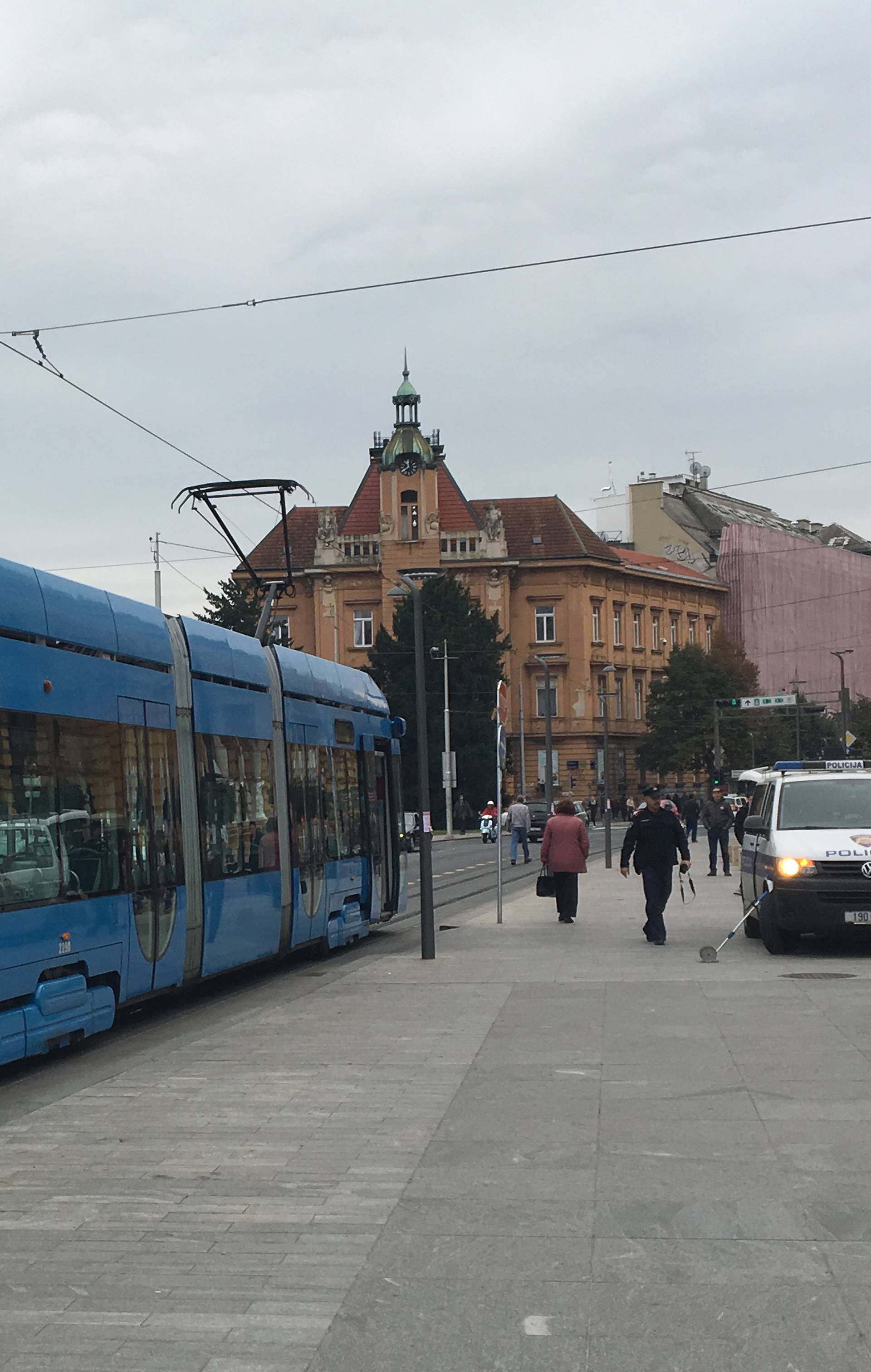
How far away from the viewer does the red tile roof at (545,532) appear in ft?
338

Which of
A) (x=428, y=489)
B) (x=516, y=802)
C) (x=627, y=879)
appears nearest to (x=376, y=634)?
(x=428, y=489)

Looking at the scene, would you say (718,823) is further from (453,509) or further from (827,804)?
(453,509)

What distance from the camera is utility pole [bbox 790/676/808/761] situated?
287 ft

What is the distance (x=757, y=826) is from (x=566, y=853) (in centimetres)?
447

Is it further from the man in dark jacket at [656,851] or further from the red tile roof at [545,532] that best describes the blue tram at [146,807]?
the red tile roof at [545,532]

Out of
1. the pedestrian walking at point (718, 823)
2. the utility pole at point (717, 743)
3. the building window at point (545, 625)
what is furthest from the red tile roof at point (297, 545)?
the pedestrian walking at point (718, 823)

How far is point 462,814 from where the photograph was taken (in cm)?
8688

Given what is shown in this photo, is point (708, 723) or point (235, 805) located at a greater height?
point (708, 723)

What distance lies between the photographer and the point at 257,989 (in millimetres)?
16312

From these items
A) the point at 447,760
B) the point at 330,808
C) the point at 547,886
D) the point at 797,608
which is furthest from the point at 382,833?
the point at 797,608

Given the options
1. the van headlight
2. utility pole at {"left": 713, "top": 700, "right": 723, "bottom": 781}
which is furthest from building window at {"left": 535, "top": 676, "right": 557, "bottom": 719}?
the van headlight

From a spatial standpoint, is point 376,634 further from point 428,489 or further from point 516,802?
point 516,802

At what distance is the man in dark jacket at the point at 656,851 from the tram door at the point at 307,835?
3565 mm

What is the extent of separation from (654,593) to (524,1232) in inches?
4088
